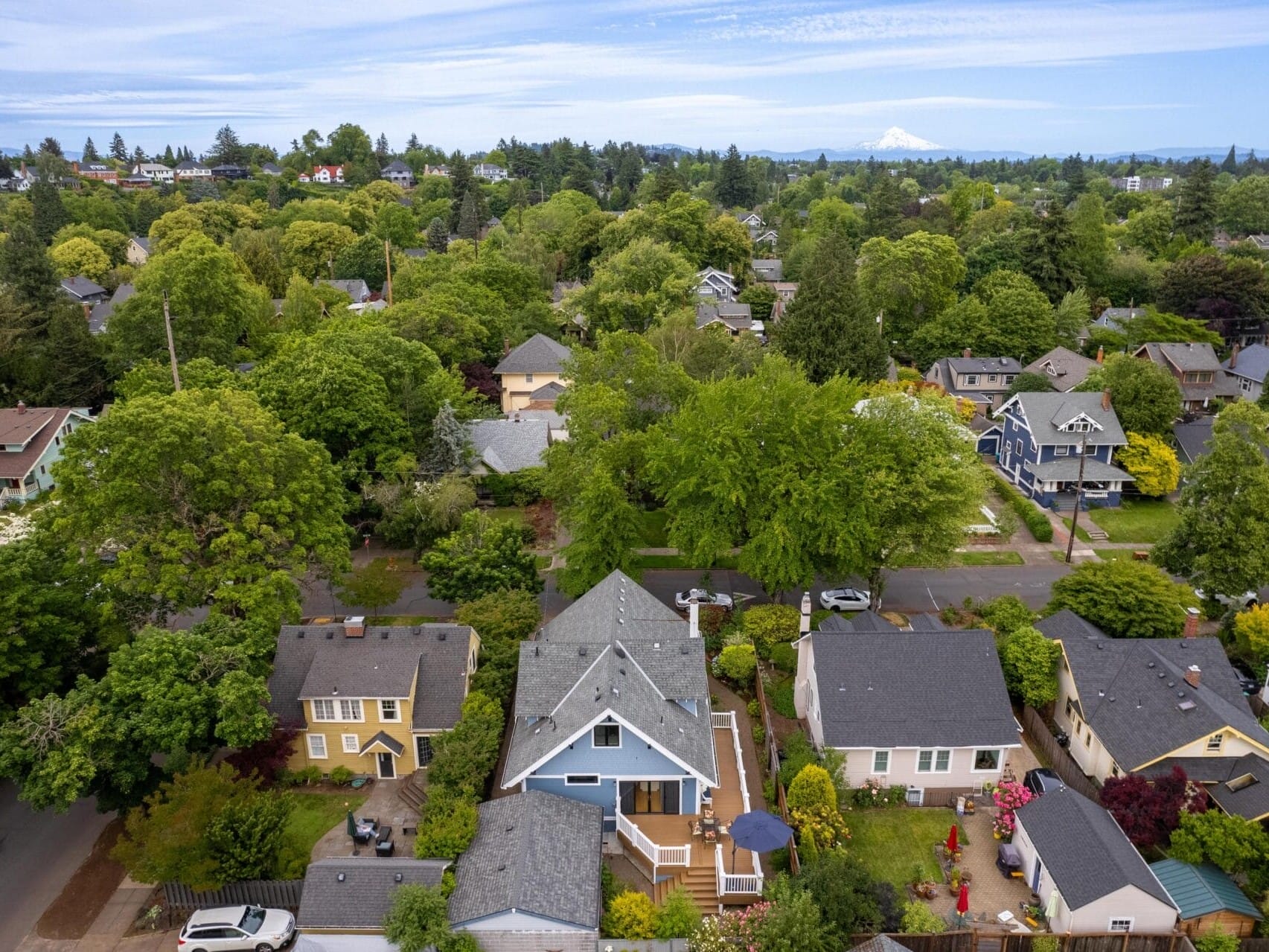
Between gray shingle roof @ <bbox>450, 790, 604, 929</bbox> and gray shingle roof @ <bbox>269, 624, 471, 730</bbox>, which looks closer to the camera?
gray shingle roof @ <bbox>450, 790, 604, 929</bbox>

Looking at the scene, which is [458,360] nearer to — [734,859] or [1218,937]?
[734,859]

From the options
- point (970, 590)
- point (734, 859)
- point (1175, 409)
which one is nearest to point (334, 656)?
point (734, 859)

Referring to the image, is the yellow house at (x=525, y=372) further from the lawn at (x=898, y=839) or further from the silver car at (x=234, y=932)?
the silver car at (x=234, y=932)

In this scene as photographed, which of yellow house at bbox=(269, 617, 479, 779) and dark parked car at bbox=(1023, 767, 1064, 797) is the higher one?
yellow house at bbox=(269, 617, 479, 779)

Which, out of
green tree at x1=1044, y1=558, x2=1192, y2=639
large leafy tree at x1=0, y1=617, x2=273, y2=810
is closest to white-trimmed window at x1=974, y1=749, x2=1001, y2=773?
green tree at x1=1044, y1=558, x2=1192, y2=639

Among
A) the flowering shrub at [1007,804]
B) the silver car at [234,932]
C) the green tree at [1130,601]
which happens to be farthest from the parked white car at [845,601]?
the silver car at [234,932]

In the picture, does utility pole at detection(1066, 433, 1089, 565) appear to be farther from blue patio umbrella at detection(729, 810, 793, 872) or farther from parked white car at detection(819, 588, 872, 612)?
blue patio umbrella at detection(729, 810, 793, 872)
